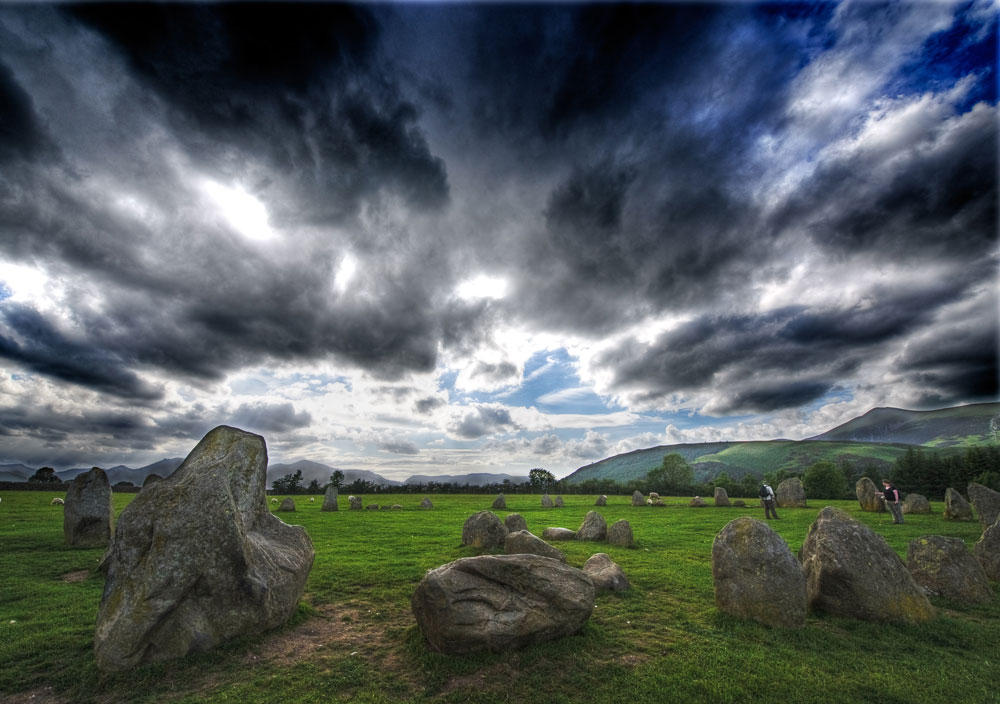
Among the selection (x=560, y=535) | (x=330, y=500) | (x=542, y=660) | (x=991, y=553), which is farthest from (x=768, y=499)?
(x=330, y=500)

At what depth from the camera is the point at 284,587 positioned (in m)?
8.88

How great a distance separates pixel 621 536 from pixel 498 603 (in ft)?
37.6

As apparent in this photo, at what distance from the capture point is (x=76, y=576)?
12641mm

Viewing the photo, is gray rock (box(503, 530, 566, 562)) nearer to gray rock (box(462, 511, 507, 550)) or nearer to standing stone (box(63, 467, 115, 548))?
gray rock (box(462, 511, 507, 550))

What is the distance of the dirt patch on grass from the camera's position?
40.4ft

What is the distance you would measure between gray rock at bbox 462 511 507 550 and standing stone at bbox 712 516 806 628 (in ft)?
28.0

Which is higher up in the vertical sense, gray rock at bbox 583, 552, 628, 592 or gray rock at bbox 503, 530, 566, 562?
gray rock at bbox 503, 530, 566, 562

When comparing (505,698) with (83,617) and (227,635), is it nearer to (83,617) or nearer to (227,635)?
(227,635)

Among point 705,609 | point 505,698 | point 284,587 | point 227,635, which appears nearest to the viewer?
point 505,698

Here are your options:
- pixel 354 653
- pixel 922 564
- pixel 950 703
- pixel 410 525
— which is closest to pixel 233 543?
pixel 354 653

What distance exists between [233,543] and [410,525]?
17856 mm

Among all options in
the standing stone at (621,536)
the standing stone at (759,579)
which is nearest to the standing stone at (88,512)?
the standing stone at (621,536)

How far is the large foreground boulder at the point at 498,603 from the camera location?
7355 millimetres

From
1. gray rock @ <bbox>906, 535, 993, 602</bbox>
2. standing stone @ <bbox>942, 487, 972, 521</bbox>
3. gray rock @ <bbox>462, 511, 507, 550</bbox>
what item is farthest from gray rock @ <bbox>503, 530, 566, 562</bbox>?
standing stone @ <bbox>942, 487, 972, 521</bbox>
